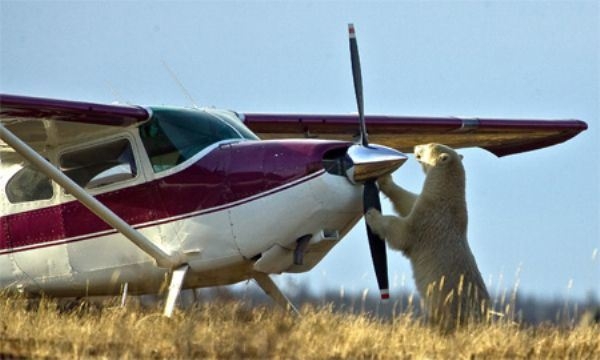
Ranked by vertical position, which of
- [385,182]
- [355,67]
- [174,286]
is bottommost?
[174,286]

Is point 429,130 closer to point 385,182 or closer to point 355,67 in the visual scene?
point 355,67

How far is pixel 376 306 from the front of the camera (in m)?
11.0

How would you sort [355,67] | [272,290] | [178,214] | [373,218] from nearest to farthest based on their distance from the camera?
[373,218] → [178,214] → [272,290] → [355,67]

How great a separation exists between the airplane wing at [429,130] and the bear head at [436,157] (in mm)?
3219

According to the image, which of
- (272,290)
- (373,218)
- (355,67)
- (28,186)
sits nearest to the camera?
(373,218)

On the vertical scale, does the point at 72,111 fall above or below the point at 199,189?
above

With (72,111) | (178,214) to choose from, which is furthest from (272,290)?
(72,111)

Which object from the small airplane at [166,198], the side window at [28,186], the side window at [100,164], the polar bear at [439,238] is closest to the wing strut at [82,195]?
the small airplane at [166,198]

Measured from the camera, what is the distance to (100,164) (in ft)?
38.7

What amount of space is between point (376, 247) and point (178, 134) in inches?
83.8

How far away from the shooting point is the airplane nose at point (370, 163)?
10289 mm

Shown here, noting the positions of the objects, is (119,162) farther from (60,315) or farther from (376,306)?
(376,306)

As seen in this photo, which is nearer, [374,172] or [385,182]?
[374,172]

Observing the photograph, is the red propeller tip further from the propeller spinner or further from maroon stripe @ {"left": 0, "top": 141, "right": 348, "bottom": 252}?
maroon stripe @ {"left": 0, "top": 141, "right": 348, "bottom": 252}
